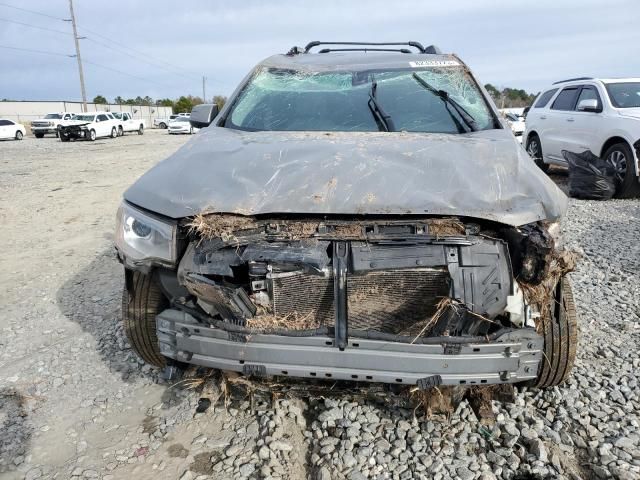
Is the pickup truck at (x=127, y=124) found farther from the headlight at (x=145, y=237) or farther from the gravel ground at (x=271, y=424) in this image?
the headlight at (x=145, y=237)

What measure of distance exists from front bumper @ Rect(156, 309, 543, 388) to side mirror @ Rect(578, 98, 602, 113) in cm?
733

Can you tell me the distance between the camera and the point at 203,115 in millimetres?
3611

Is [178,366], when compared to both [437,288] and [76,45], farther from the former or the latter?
[76,45]

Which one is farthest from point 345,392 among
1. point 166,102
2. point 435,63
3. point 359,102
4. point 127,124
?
point 166,102

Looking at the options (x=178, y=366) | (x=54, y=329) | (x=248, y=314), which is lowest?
(x=54, y=329)

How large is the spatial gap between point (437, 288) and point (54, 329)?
9.60 feet

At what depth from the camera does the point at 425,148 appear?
241 cm

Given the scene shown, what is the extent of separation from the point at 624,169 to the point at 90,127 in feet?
85.9

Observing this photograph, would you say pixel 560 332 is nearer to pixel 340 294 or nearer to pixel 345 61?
pixel 340 294

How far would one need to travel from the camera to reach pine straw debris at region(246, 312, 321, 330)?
6.88 feet

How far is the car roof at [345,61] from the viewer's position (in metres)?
3.59

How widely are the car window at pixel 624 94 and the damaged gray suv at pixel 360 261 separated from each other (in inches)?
270

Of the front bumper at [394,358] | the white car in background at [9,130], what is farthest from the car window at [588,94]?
the white car in background at [9,130]

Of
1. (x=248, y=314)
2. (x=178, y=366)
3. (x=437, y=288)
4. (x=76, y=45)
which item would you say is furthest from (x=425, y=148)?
(x=76, y=45)
